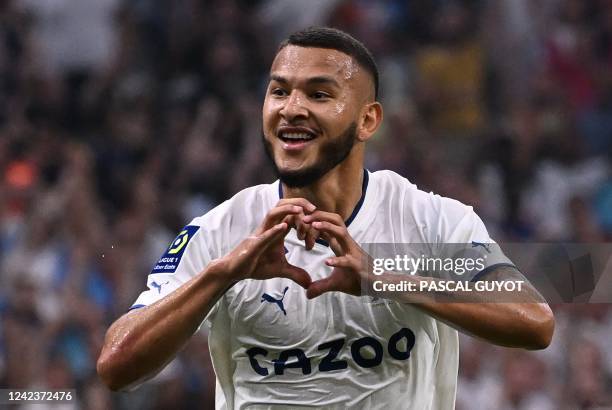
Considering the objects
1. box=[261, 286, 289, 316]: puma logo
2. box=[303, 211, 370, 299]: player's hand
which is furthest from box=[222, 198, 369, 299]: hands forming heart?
box=[261, 286, 289, 316]: puma logo

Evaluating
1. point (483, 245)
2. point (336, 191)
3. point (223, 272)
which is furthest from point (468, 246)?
point (223, 272)

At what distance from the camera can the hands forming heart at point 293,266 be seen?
3.50m

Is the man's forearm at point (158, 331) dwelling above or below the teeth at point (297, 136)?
below

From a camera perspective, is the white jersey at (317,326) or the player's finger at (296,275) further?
the white jersey at (317,326)

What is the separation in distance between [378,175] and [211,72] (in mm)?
5026

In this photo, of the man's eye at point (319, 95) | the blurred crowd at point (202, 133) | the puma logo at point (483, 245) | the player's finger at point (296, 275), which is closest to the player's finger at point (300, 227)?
the player's finger at point (296, 275)

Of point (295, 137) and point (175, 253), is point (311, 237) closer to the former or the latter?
point (295, 137)

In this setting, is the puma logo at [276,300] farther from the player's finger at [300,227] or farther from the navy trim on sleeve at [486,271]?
the navy trim on sleeve at [486,271]

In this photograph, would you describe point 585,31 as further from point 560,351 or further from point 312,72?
point 312,72

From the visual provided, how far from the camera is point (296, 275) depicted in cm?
359

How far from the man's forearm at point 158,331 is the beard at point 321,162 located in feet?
1.64

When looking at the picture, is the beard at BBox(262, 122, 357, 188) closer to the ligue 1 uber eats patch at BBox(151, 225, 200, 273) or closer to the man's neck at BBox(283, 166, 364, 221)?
the man's neck at BBox(283, 166, 364, 221)

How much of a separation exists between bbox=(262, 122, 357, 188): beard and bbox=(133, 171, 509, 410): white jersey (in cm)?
21

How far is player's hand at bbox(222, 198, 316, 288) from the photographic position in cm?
350
